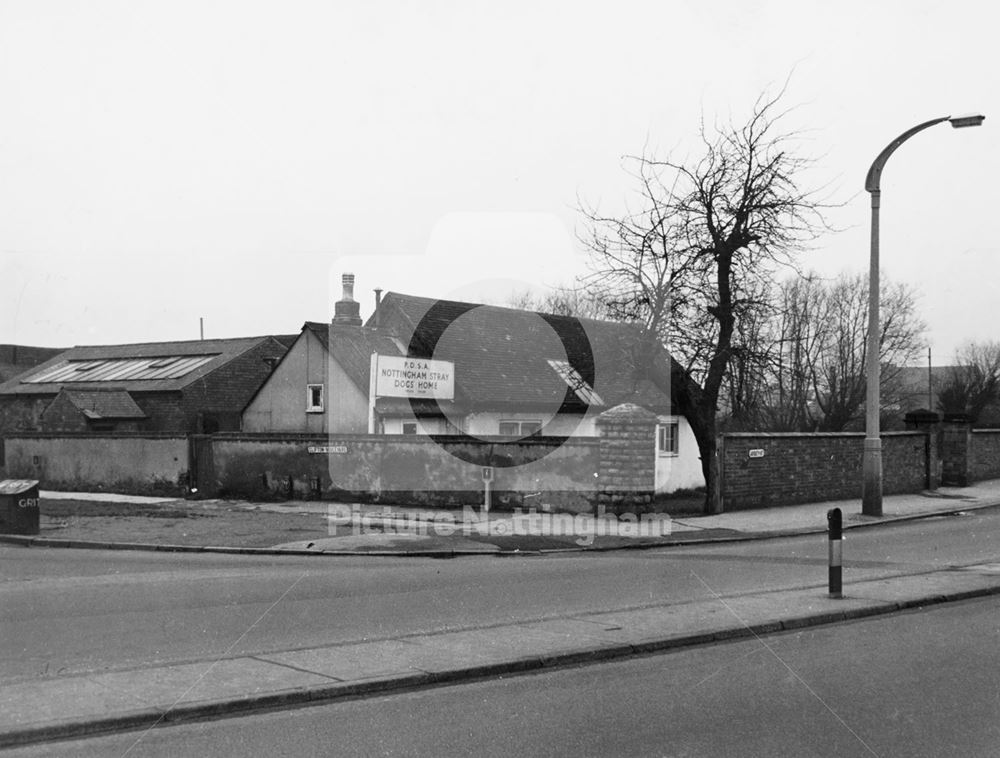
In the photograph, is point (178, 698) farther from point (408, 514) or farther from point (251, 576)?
point (408, 514)

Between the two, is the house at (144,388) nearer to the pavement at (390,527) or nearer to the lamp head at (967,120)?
the pavement at (390,527)

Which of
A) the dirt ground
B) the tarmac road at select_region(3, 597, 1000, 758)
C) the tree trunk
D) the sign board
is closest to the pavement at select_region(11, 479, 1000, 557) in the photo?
the dirt ground

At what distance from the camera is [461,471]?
23703mm

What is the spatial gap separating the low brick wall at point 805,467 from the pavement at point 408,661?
1143 centimetres

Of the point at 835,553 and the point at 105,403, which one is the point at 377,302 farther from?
the point at 835,553

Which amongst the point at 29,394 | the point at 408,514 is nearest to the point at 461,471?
the point at 408,514

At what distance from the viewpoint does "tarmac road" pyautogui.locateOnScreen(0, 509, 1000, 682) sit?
28.9ft

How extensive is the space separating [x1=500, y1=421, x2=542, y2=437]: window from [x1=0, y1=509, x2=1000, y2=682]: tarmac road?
1505 centimetres

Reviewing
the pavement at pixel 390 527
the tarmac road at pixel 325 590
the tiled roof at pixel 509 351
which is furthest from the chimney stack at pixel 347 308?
the tarmac road at pixel 325 590

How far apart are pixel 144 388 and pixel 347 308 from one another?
16.5 m

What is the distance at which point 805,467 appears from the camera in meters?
25.3

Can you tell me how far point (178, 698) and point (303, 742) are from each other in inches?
49.0

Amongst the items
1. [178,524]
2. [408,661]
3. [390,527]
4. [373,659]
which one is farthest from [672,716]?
[178,524]

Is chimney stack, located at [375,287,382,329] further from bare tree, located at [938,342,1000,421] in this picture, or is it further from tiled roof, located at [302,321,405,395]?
bare tree, located at [938,342,1000,421]
